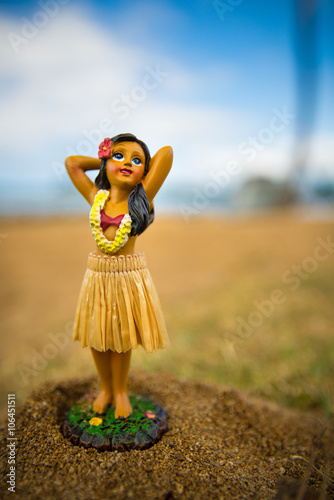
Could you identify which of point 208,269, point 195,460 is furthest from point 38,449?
point 208,269

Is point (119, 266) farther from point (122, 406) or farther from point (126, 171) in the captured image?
point (122, 406)

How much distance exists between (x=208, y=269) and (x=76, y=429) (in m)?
5.11

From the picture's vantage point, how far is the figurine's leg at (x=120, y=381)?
2.25m

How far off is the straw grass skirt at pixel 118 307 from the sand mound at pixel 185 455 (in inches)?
22.0

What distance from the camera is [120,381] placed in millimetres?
2307

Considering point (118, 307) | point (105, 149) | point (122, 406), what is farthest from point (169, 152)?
point (122, 406)

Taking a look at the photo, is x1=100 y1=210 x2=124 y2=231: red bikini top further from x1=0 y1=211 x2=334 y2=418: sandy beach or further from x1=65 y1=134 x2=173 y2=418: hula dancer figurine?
x1=0 y1=211 x2=334 y2=418: sandy beach

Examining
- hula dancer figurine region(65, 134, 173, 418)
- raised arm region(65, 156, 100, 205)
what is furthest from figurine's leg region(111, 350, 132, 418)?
raised arm region(65, 156, 100, 205)

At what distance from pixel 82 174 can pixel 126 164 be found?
0.34 metres

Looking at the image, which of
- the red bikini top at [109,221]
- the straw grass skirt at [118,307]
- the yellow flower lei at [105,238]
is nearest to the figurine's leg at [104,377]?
the straw grass skirt at [118,307]

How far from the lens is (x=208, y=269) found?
278 inches

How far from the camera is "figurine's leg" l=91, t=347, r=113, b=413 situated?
2.27 metres

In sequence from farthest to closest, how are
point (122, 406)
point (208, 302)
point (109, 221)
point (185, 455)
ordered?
1. point (208, 302)
2. point (122, 406)
3. point (109, 221)
4. point (185, 455)

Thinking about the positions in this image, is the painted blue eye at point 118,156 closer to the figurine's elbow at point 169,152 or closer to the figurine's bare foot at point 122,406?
the figurine's elbow at point 169,152
